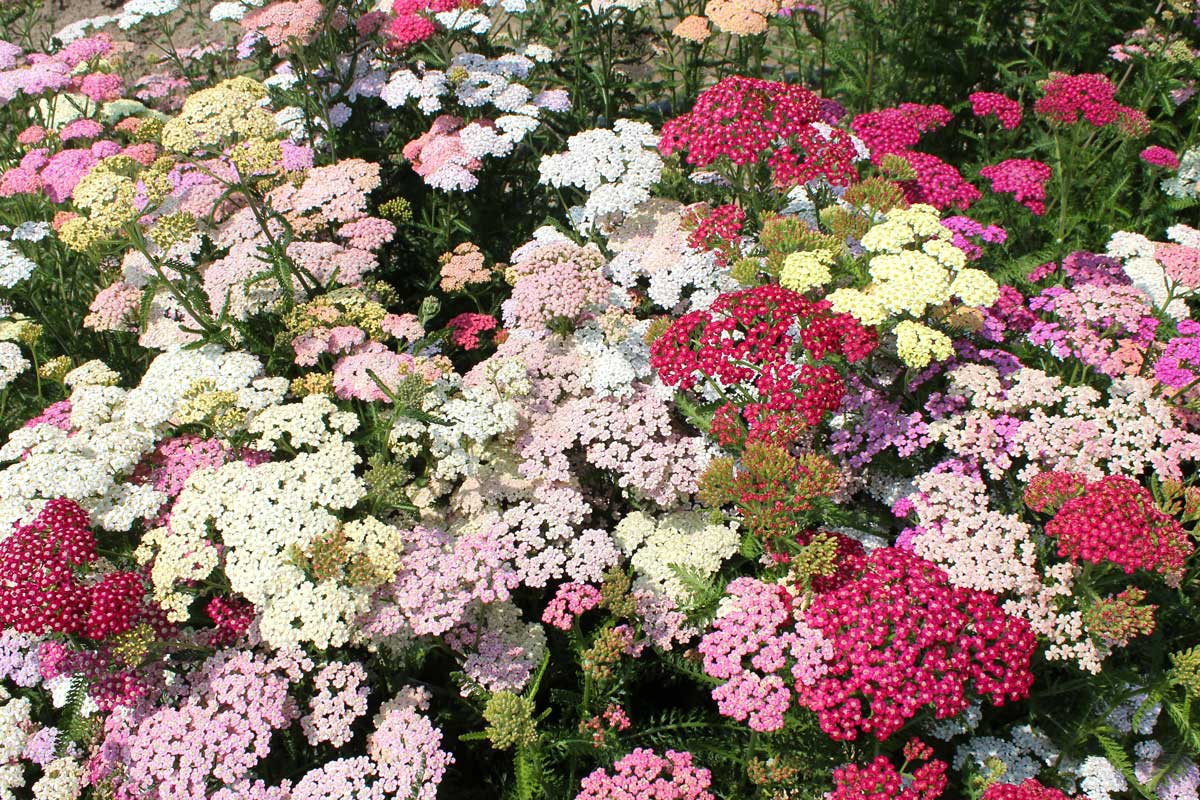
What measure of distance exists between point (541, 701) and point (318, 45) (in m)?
4.71

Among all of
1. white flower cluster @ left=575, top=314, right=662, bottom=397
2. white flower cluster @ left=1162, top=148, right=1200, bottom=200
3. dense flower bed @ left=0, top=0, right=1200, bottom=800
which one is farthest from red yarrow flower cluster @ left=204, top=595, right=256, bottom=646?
white flower cluster @ left=1162, top=148, right=1200, bottom=200

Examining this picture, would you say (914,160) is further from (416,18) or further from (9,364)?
(9,364)

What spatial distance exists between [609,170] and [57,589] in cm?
345

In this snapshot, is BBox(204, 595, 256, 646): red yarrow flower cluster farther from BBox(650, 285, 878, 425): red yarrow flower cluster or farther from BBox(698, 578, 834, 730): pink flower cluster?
BBox(650, 285, 878, 425): red yarrow flower cluster

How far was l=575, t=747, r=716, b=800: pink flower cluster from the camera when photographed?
128 inches

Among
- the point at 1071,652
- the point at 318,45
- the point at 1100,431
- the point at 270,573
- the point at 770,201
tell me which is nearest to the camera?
the point at 1071,652

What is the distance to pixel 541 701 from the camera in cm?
421

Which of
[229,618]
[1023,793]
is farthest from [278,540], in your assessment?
[1023,793]

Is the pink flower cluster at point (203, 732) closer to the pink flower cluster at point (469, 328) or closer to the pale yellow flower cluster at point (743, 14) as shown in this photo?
the pink flower cluster at point (469, 328)

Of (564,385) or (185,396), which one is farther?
(564,385)

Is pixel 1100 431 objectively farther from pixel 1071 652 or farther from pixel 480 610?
pixel 480 610

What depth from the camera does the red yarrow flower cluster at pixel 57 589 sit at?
11.3ft

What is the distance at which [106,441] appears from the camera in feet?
13.6

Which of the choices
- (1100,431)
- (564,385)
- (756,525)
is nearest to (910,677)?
(756,525)
